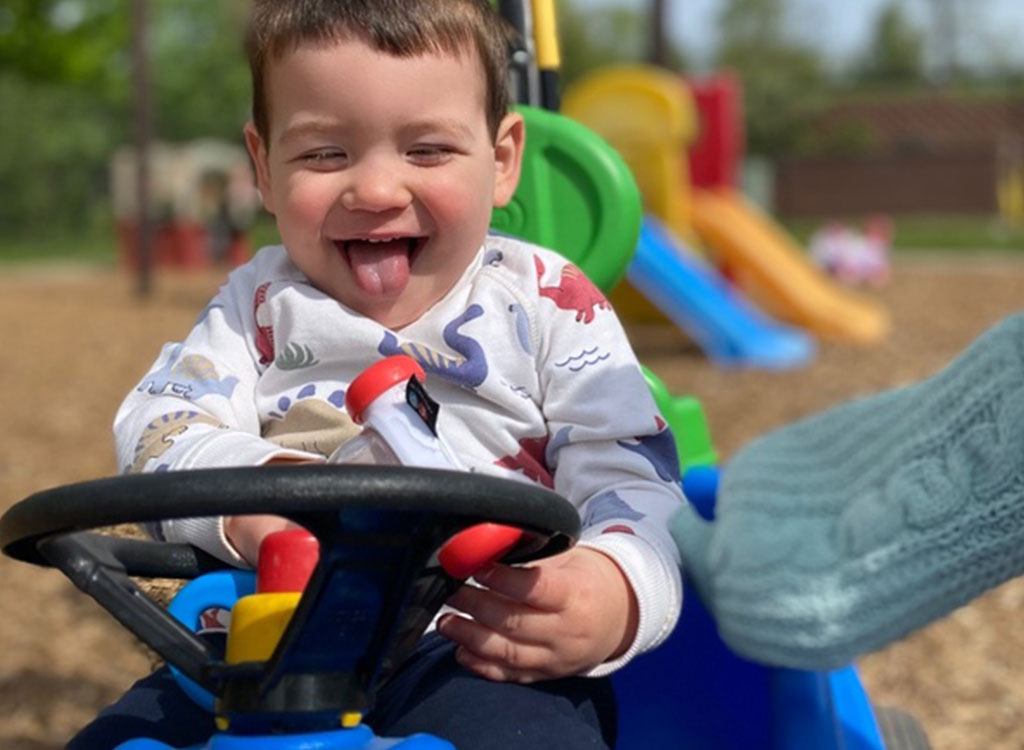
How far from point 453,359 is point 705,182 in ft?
26.7

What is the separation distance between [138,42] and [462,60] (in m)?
9.46

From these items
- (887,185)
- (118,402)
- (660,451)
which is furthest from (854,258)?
(887,185)

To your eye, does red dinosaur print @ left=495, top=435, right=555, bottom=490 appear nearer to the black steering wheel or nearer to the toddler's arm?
the toddler's arm

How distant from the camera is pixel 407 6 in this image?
1452 mm

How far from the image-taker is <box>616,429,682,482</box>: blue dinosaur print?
1.55 meters

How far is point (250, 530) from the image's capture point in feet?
4.31

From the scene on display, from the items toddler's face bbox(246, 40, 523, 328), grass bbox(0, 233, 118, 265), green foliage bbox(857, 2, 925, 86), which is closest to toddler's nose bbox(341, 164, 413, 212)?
toddler's face bbox(246, 40, 523, 328)

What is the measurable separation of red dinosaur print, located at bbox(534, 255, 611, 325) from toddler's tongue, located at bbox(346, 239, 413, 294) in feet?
0.58

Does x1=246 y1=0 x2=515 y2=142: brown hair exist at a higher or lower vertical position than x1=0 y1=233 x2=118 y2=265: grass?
higher

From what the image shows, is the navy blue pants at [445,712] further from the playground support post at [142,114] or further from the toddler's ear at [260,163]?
the playground support post at [142,114]

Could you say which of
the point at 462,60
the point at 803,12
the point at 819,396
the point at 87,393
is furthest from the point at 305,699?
the point at 803,12

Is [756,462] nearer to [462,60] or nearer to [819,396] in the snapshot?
[462,60]

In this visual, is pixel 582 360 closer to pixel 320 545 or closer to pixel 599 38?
pixel 320 545

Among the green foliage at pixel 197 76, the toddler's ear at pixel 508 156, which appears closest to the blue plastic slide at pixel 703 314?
the toddler's ear at pixel 508 156
